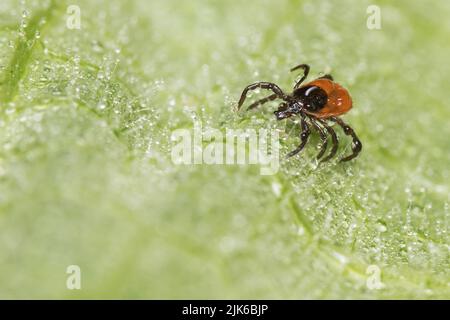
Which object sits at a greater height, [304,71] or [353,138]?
[304,71]

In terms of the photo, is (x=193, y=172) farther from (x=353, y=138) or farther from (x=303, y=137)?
(x=353, y=138)

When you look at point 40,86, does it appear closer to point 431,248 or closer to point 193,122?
point 193,122

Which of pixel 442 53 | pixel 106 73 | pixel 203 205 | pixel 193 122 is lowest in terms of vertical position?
pixel 203 205

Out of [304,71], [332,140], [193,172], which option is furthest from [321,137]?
[193,172]

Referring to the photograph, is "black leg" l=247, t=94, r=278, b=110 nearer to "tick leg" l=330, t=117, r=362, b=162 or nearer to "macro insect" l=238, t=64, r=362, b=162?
"macro insect" l=238, t=64, r=362, b=162

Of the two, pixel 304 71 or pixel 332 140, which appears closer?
pixel 332 140

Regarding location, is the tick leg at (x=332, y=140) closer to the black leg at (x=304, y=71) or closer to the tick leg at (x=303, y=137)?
the tick leg at (x=303, y=137)

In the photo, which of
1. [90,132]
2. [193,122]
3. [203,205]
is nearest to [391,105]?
[193,122]
